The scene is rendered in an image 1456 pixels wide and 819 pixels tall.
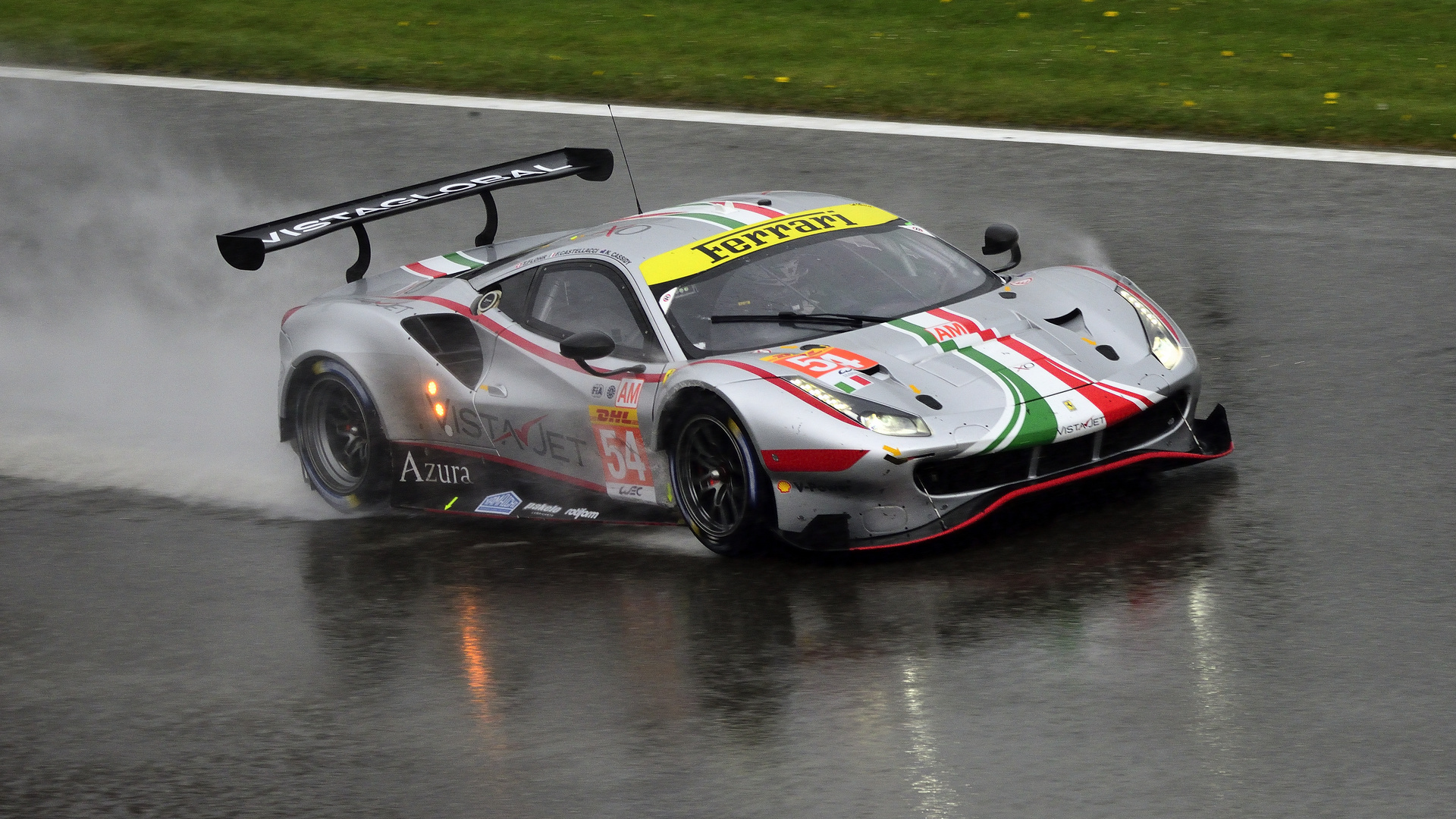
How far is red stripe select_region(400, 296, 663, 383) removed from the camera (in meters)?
7.50

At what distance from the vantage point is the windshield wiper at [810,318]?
755 cm

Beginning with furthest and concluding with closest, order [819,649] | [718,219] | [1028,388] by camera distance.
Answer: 1. [718,219]
2. [1028,388]
3. [819,649]

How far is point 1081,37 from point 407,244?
664 centimetres

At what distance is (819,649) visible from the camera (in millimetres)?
6281

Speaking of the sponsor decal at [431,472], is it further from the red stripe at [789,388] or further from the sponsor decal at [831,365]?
the sponsor decal at [831,365]

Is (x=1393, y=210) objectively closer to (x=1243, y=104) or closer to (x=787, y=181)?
(x=1243, y=104)

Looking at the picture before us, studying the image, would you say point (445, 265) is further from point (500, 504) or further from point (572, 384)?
point (572, 384)

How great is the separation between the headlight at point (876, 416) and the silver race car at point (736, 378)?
0.03ft

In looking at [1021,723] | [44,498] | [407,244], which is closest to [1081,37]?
[407,244]

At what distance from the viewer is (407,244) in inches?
501

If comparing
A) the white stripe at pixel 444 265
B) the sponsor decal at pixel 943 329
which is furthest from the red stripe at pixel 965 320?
the white stripe at pixel 444 265

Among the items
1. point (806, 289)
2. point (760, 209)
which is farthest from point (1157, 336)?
point (760, 209)

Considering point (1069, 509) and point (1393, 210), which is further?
point (1393, 210)

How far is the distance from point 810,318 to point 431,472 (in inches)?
76.8
